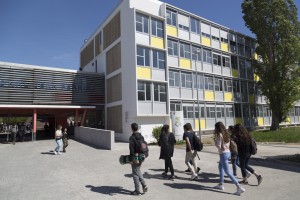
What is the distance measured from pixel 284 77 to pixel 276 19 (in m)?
6.97

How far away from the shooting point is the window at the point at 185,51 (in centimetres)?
2752

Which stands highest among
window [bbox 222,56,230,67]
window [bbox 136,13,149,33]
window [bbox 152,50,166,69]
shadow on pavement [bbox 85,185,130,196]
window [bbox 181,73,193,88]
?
window [bbox 136,13,149,33]

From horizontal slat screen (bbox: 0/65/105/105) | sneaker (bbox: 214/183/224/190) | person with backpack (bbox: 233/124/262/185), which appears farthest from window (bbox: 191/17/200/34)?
sneaker (bbox: 214/183/224/190)

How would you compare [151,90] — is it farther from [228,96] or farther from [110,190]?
[110,190]

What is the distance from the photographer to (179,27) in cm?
2745

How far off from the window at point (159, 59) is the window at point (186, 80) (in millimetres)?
3161

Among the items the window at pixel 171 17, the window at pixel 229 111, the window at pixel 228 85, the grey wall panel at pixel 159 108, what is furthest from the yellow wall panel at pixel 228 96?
the window at pixel 171 17

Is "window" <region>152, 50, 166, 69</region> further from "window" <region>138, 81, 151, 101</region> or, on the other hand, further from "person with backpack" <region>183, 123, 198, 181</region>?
"person with backpack" <region>183, 123, 198, 181</region>

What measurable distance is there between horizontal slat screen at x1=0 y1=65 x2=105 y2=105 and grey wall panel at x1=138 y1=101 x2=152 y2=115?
6265mm

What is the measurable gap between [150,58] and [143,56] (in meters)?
0.77

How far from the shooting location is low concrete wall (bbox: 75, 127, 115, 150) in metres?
16.9

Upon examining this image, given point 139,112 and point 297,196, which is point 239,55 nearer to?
point 139,112

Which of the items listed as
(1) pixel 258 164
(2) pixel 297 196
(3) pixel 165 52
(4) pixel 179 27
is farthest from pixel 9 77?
(2) pixel 297 196

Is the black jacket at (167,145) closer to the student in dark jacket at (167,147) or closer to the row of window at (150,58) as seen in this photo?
the student in dark jacket at (167,147)
